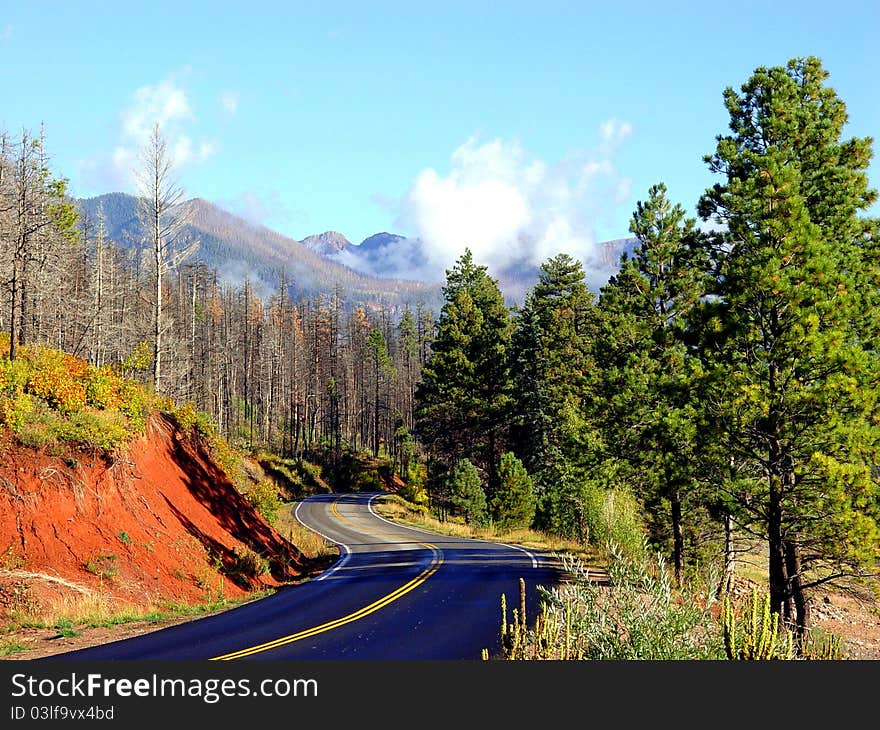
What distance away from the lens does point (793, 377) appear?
645 inches

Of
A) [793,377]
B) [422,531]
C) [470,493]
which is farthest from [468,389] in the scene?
[793,377]

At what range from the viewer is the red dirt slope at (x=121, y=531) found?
15.8m

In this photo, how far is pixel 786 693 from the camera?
6742 millimetres

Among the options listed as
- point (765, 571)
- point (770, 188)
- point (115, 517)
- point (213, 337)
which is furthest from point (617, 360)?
point (213, 337)

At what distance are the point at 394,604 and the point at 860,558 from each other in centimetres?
1007

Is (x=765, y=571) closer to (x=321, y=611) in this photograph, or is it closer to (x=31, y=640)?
(x=321, y=611)

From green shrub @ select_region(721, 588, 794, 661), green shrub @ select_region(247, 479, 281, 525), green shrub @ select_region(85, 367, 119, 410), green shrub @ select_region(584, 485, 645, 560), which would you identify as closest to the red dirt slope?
green shrub @ select_region(85, 367, 119, 410)

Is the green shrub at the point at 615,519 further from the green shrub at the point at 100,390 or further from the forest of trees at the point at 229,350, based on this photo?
the forest of trees at the point at 229,350

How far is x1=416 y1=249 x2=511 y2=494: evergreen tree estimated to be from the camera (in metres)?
52.1

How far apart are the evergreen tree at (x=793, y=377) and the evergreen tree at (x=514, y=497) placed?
72.2ft

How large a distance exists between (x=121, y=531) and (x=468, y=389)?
36.0 meters

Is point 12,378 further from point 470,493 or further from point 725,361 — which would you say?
point 470,493

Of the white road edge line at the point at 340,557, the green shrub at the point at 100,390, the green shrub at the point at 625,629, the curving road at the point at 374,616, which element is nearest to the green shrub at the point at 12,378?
the green shrub at the point at 100,390

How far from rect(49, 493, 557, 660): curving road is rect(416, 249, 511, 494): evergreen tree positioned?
23436 mm
